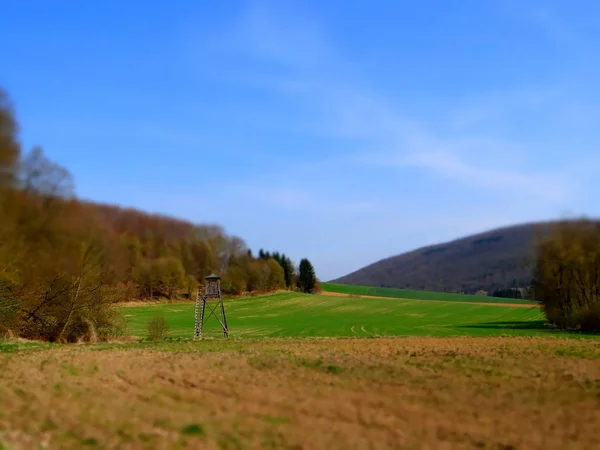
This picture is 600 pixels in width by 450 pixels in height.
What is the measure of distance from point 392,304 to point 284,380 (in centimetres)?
7975

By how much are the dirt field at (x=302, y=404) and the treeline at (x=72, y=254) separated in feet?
11.0

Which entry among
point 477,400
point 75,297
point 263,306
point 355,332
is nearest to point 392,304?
point 263,306

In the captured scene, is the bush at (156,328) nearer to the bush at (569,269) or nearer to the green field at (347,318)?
the green field at (347,318)

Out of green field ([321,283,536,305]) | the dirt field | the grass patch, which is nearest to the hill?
green field ([321,283,536,305])

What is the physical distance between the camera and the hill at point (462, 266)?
4998 inches

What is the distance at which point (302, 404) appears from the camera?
38.2ft

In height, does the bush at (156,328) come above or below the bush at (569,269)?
below

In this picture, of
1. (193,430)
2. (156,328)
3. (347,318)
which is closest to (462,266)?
(347,318)

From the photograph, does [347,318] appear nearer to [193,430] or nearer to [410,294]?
[410,294]

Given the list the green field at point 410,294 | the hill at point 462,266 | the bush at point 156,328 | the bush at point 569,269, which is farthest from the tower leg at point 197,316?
the hill at point 462,266

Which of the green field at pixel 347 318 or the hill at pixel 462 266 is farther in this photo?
the hill at pixel 462 266

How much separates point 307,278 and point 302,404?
109619 millimetres

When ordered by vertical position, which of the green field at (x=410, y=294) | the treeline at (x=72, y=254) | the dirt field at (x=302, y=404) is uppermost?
the treeline at (x=72, y=254)

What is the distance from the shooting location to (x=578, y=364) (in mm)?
18672
